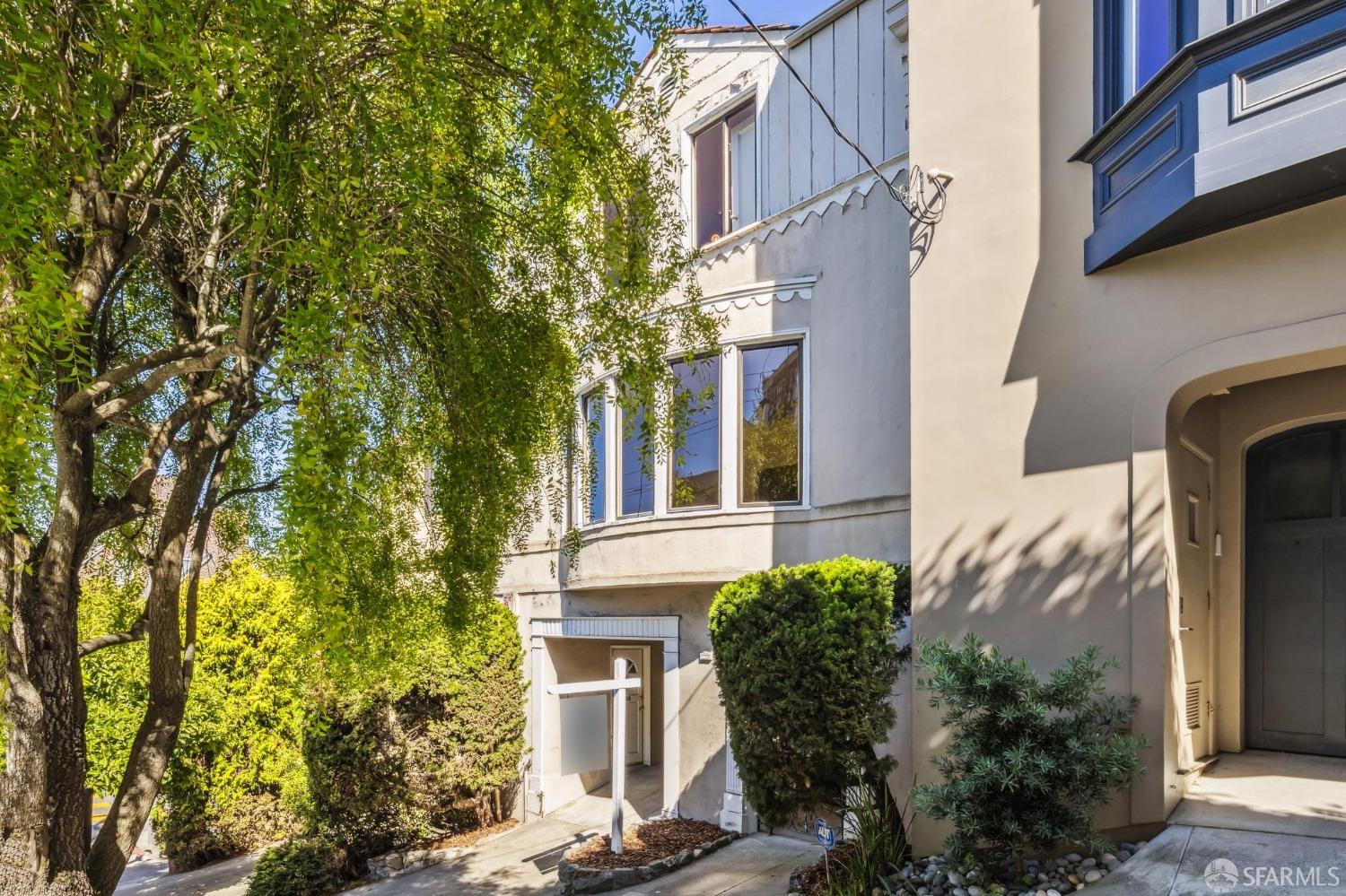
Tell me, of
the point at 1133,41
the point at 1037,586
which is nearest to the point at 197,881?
the point at 1037,586

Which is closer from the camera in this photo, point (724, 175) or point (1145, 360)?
point (1145, 360)

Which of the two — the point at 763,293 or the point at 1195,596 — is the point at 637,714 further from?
the point at 1195,596

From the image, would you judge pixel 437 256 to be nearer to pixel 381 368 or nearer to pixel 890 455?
pixel 381 368

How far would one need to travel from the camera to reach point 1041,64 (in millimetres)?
6363

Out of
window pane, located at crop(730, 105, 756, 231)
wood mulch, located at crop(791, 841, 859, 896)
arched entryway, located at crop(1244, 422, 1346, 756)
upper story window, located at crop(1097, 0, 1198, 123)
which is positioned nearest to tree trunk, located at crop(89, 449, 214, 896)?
wood mulch, located at crop(791, 841, 859, 896)

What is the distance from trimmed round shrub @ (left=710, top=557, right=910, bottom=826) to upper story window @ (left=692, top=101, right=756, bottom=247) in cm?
540

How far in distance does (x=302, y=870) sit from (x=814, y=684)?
7.22 metres

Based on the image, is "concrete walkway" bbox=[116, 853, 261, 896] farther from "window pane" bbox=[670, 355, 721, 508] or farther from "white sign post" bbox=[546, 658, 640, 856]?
"window pane" bbox=[670, 355, 721, 508]

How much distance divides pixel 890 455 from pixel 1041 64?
3.70 metres

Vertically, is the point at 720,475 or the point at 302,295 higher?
the point at 302,295

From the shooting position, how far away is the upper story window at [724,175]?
10.8m

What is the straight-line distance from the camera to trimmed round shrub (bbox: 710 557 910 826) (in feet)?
21.5

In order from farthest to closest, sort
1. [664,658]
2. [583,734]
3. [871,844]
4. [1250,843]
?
[664,658] < [583,734] < [871,844] < [1250,843]

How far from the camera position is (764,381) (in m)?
10.0
